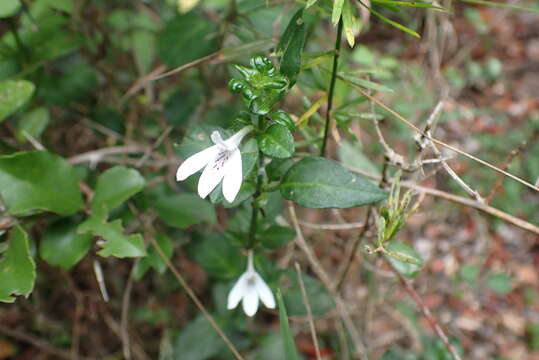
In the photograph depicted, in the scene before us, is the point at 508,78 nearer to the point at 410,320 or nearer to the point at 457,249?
the point at 457,249

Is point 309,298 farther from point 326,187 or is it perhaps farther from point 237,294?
point 326,187

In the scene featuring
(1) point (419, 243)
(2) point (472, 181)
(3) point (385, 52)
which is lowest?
(1) point (419, 243)

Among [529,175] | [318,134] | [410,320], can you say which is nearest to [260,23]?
[318,134]

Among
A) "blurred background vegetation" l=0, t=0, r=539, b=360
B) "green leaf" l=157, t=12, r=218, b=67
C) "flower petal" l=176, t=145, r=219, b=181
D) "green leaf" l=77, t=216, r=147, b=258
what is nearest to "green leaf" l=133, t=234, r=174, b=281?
"blurred background vegetation" l=0, t=0, r=539, b=360

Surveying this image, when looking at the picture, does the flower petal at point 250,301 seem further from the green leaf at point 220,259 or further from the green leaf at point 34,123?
the green leaf at point 34,123

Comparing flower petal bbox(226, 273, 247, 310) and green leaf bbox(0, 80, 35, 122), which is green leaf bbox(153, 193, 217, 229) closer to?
flower petal bbox(226, 273, 247, 310)
